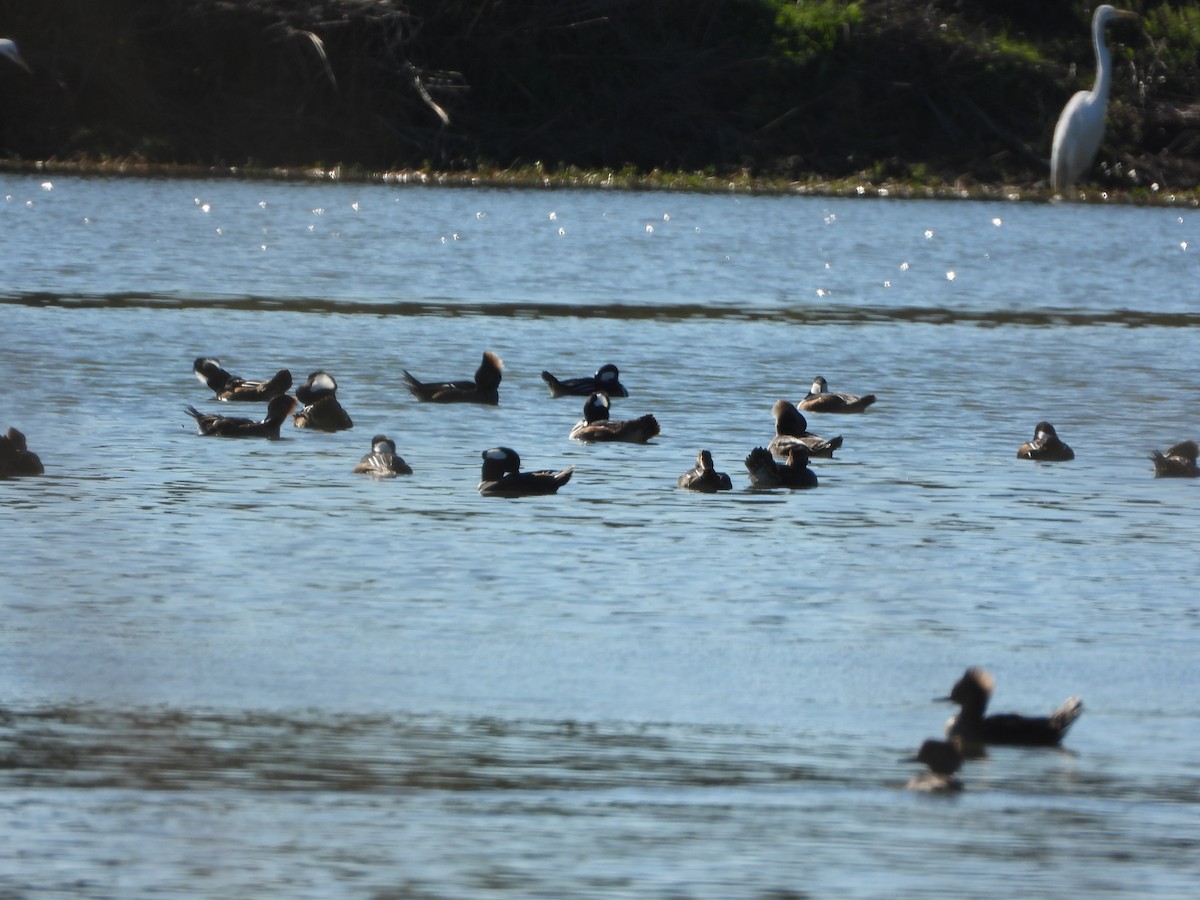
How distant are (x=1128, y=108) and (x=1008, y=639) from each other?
37.8 m

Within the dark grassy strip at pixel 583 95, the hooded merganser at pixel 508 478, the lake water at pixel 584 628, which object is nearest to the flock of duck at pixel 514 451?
the hooded merganser at pixel 508 478

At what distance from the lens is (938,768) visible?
6012 mm

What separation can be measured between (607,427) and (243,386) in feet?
8.69

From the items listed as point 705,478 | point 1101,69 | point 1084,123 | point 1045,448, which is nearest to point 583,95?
point 1084,123

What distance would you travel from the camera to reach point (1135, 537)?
32.7 feet

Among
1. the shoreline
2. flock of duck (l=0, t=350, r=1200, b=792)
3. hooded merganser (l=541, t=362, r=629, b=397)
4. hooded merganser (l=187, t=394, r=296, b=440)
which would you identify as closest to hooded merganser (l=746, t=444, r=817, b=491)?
flock of duck (l=0, t=350, r=1200, b=792)

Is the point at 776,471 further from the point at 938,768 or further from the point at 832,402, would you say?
the point at 938,768

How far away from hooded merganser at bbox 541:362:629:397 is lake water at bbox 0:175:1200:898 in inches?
5.9

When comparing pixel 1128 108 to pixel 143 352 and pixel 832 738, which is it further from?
pixel 832 738

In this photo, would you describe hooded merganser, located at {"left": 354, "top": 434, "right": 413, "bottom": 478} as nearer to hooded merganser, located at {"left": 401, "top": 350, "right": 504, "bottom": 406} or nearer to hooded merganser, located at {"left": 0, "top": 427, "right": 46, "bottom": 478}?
hooded merganser, located at {"left": 0, "top": 427, "right": 46, "bottom": 478}

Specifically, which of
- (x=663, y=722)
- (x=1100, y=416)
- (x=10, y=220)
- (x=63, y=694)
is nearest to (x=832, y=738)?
(x=663, y=722)

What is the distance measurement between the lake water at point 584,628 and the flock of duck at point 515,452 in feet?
0.39

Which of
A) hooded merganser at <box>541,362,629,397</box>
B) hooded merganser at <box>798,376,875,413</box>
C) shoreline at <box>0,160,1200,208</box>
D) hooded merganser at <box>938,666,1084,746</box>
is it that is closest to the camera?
hooded merganser at <box>938,666,1084,746</box>

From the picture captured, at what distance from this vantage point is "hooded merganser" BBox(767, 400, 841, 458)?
40.0 ft
